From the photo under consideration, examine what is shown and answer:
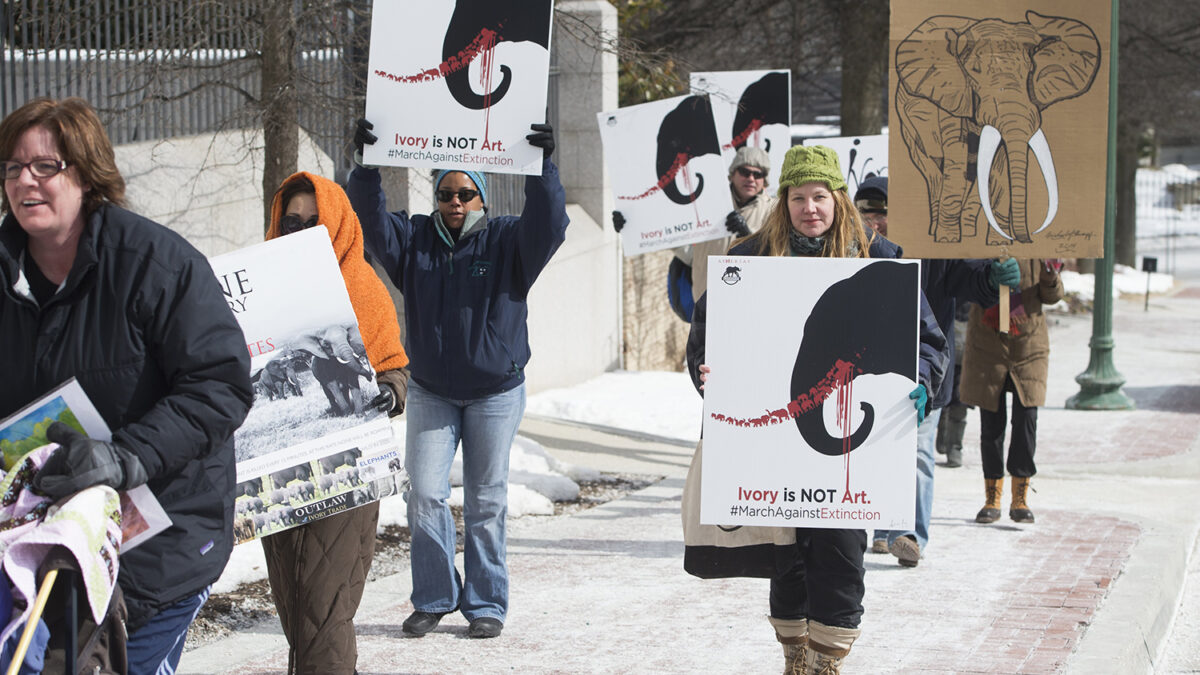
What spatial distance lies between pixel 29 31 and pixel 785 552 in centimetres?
572

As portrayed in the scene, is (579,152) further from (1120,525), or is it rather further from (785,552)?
(785,552)

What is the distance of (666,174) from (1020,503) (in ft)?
9.98

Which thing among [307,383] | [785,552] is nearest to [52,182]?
[307,383]

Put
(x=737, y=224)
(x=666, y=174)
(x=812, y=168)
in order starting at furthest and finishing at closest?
(x=666, y=174)
(x=737, y=224)
(x=812, y=168)

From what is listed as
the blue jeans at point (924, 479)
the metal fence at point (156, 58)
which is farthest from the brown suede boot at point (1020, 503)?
the metal fence at point (156, 58)

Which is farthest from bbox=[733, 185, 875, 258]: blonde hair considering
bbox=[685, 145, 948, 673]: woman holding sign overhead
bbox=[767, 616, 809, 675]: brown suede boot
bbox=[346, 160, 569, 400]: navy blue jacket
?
bbox=[767, 616, 809, 675]: brown suede boot

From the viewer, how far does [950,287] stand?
7113mm

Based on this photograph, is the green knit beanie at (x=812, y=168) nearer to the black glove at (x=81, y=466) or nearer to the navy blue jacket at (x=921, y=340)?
the navy blue jacket at (x=921, y=340)

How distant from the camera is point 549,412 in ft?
40.6

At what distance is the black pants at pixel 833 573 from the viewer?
4.53 metres

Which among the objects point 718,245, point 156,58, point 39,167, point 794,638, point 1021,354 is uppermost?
point 156,58

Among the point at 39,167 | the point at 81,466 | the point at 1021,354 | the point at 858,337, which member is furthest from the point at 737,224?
the point at 81,466

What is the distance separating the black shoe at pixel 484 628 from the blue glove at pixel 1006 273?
273 cm

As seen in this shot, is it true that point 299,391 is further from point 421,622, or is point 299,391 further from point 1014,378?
point 1014,378
